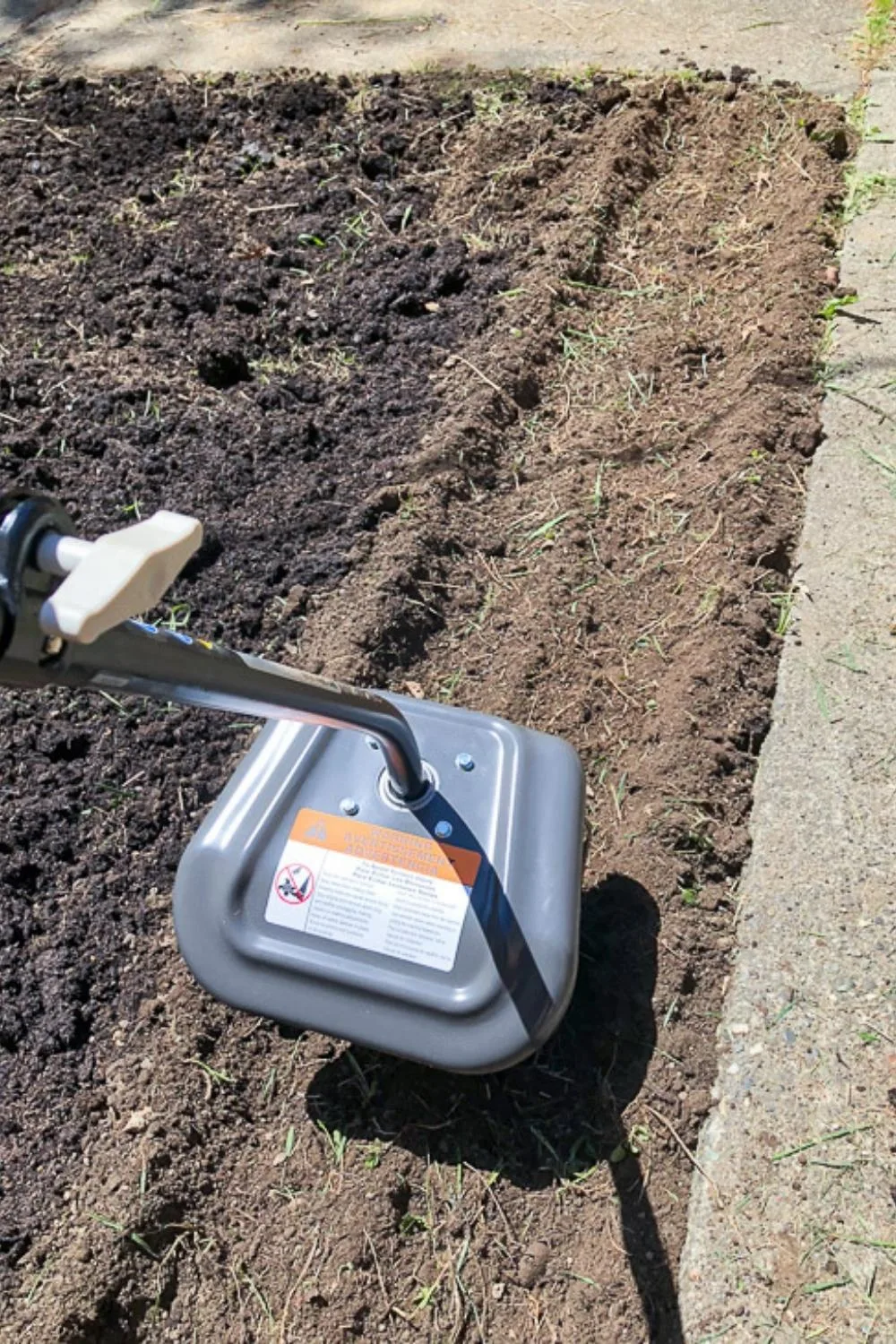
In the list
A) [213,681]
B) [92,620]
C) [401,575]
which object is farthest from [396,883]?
[92,620]

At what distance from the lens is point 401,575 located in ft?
7.14

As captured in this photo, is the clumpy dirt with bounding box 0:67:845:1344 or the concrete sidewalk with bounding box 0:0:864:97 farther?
the concrete sidewalk with bounding box 0:0:864:97

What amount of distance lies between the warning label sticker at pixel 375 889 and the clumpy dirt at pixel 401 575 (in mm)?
249

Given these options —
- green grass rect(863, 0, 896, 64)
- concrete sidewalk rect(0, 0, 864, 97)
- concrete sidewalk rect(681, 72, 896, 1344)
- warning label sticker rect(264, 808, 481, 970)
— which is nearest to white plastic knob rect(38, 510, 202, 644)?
warning label sticker rect(264, 808, 481, 970)

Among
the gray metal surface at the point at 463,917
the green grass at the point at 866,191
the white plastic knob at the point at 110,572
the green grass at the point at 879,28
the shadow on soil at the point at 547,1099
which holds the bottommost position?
the shadow on soil at the point at 547,1099

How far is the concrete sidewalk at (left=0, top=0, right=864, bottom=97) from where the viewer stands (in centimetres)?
329

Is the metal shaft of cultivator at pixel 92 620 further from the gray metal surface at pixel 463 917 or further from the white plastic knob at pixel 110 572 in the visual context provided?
the gray metal surface at pixel 463 917

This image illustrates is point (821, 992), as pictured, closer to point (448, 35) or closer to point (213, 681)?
point (213, 681)

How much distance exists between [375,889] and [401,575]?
77cm

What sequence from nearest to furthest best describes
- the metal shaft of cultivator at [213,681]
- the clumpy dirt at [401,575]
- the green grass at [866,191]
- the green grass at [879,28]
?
the metal shaft of cultivator at [213,681], the clumpy dirt at [401,575], the green grass at [866,191], the green grass at [879,28]

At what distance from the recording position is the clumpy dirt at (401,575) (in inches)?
61.2

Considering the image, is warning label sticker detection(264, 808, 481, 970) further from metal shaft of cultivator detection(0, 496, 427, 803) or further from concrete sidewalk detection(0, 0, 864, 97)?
concrete sidewalk detection(0, 0, 864, 97)

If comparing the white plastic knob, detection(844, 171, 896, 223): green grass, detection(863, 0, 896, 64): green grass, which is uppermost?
the white plastic knob

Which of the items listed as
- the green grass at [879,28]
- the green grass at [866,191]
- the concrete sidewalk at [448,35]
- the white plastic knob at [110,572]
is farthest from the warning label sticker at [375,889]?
the green grass at [879,28]
